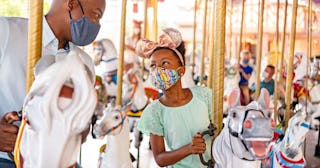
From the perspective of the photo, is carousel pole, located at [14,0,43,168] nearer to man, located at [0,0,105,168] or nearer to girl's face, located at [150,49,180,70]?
man, located at [0,0,105,168]

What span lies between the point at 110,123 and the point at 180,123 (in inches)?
13.4

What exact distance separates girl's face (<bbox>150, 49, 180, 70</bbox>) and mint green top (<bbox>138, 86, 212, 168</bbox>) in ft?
0.55

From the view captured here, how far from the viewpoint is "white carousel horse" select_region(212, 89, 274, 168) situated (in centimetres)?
136

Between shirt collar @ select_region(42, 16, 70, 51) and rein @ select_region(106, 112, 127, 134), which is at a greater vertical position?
shirt collar @ select_region(42, 16, 70, 51)

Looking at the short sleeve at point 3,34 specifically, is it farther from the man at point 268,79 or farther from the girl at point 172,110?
the man at point 268,79

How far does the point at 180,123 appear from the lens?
6.21 feet

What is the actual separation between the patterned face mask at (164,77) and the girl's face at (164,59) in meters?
0.02

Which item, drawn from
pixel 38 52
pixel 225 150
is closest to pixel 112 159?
pixel 225 150

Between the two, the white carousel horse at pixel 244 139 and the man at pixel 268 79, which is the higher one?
the man at pixel 268 79

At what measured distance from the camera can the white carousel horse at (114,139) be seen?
200cm

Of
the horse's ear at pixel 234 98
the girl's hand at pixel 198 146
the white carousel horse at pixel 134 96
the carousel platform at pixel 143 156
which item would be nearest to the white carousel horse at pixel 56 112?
the girl's hand at pixel 198 146

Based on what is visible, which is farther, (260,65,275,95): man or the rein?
(260,65,275,95): man

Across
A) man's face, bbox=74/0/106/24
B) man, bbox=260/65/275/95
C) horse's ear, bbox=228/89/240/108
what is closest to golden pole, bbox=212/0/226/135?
horse's ear, bbox=228/89/240/108

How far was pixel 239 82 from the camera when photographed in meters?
6.07
